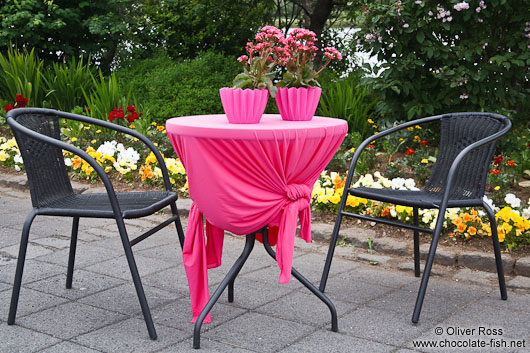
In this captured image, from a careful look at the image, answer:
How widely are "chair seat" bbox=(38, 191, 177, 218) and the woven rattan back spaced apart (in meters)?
0.04

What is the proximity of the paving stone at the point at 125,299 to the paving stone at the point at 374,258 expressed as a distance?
1191 millimetres

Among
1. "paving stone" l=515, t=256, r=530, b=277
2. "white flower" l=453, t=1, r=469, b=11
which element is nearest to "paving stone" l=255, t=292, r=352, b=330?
"paving stone" l=515, t=256, r=530, b=277

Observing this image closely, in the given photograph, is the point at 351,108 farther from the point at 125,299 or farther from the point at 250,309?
the point at 125,299

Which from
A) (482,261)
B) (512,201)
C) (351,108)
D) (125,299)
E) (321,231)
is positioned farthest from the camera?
(351,108)

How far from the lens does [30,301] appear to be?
10.0ft

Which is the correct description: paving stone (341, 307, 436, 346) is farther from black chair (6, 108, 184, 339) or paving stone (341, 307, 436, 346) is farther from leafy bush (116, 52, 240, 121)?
leafy bush (116, 52, 240, 121)

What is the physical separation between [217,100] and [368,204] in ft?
10.1

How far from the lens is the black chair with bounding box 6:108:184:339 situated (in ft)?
8.68

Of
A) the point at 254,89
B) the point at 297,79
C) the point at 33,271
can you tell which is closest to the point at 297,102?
the point at 297,79

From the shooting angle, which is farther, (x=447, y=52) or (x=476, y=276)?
(x=447, y=52)

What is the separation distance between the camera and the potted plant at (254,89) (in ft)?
8.91

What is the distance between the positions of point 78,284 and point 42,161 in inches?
29.0

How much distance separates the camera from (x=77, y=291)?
126 inches

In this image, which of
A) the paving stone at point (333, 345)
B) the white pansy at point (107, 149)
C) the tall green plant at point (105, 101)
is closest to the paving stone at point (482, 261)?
the paving stone at point (333, 345)
